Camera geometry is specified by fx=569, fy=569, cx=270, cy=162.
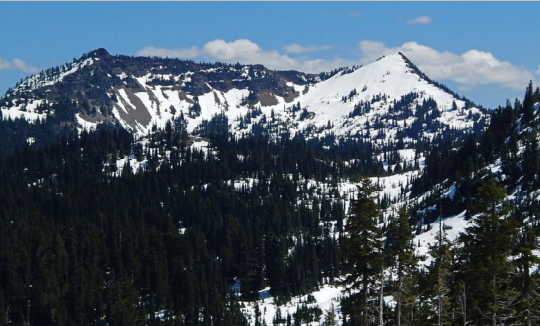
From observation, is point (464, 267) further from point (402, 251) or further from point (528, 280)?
point (402, 251)

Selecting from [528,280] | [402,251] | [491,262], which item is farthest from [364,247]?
[528,280]

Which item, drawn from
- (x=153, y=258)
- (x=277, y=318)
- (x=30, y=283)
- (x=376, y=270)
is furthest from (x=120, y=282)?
(x=376, y=270)

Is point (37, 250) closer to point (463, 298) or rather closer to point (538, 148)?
point (463, 298)

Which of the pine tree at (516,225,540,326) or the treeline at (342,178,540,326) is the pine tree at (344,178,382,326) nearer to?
the treeline at (342,178,540,326)

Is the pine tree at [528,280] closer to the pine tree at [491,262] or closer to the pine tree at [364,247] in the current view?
the pine tree at [491,262]

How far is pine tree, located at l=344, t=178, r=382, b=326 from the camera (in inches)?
1602

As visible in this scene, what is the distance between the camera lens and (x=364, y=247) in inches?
1606

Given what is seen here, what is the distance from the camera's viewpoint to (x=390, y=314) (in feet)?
153

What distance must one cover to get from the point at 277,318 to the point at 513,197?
8851 centimetres

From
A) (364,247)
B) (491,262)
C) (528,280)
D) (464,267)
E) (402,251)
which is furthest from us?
(464,267)

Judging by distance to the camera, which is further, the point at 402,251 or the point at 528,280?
the point at 528,280

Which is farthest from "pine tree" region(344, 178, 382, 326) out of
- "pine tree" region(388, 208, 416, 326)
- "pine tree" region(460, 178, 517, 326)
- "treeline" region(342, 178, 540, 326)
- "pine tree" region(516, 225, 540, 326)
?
"pine tree" region(516, 225, 540, 326)

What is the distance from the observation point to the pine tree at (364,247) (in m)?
40.7

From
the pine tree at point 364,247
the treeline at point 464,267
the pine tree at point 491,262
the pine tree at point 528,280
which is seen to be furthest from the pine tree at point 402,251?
the pine tree at point 528,280
